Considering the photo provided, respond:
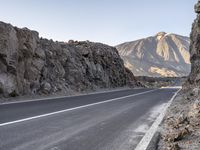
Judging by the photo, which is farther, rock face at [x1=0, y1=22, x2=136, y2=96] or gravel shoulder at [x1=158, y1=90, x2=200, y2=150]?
rock face at [x1=0, y1=22, x2=136, y2=96]

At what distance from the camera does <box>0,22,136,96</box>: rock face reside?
75.4ft

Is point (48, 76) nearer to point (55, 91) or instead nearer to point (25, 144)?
point (55, 91)

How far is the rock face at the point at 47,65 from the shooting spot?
75.4ft

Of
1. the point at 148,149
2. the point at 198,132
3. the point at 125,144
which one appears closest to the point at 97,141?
the point at 125,144

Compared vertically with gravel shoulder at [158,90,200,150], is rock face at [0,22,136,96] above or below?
above

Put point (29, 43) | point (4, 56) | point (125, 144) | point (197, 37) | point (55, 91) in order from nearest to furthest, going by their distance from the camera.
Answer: point (125, 144) → point (4, 56) → point (29, 43) → point (55, 91) → point (197, 37)

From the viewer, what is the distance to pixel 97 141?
24.0 ft

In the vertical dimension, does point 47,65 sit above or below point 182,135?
above

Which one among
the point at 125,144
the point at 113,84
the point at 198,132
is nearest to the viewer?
the point at 125,144

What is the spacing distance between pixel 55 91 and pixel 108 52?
25.1 meters

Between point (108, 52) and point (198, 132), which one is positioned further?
point (108, 52)

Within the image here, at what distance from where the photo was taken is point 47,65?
3138 centimetres

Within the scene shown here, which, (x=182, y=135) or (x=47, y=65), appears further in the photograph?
(x=47, y=65)

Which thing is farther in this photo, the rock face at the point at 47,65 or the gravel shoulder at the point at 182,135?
the rock face at the point at 47,65
